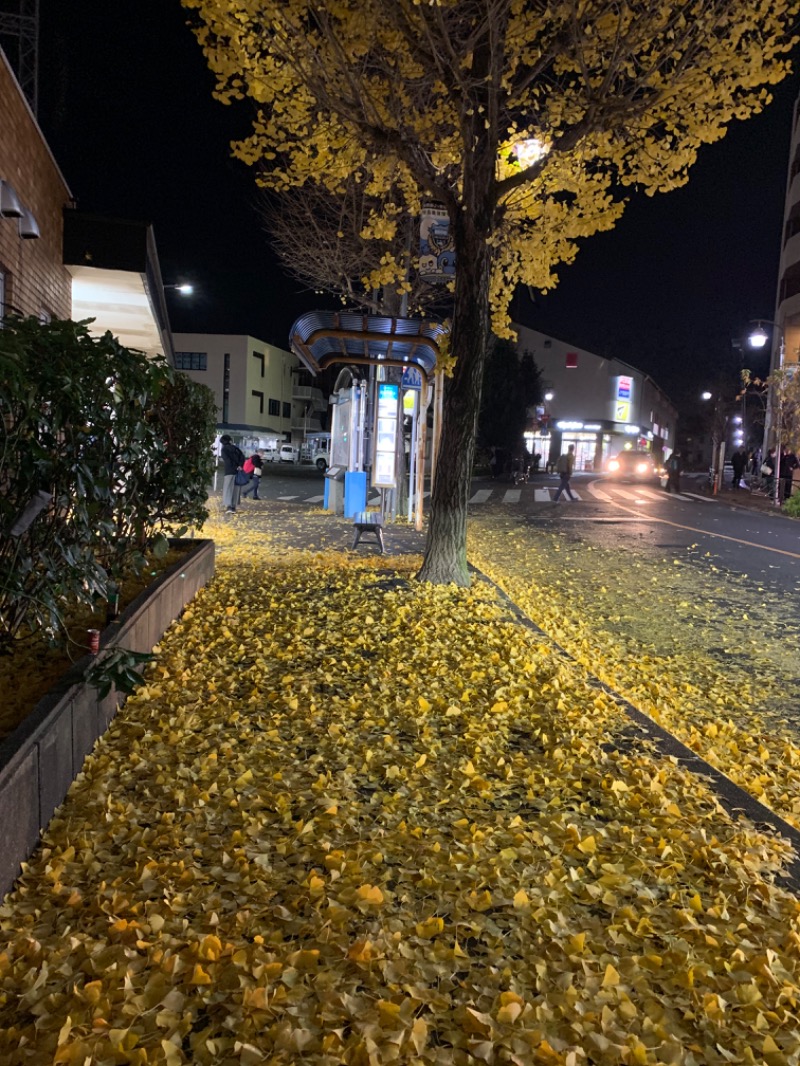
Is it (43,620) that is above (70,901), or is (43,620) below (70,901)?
above

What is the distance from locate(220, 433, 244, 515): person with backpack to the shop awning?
428 cm

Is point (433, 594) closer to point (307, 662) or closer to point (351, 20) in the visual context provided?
point (307, 662)

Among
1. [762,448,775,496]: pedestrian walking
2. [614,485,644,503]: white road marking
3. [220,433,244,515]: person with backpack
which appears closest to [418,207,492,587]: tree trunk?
[220,433,244,515]: person with backpack

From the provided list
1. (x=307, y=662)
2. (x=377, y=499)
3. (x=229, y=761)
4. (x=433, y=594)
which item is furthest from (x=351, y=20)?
(x=377, y=499)

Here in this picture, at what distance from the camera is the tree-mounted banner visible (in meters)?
13.0

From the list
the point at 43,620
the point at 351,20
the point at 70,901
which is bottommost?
the point at 70,901

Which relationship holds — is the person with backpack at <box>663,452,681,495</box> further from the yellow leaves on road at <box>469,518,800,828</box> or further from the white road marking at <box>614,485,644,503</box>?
the yellow leaves on road at <box>469,518,800,828</box>

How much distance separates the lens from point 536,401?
1972 inches

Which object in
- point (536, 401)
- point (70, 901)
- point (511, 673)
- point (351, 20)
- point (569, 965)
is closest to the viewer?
point (569, 965)

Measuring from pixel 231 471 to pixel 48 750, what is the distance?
48.1 feet

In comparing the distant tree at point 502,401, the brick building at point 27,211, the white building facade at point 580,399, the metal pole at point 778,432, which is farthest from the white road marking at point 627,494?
the white building facade at point 580,399

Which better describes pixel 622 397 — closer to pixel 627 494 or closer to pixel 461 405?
pixel 627 494

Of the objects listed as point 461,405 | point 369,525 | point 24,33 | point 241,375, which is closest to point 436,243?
point 369,525

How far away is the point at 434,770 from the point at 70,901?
5.96 feet
